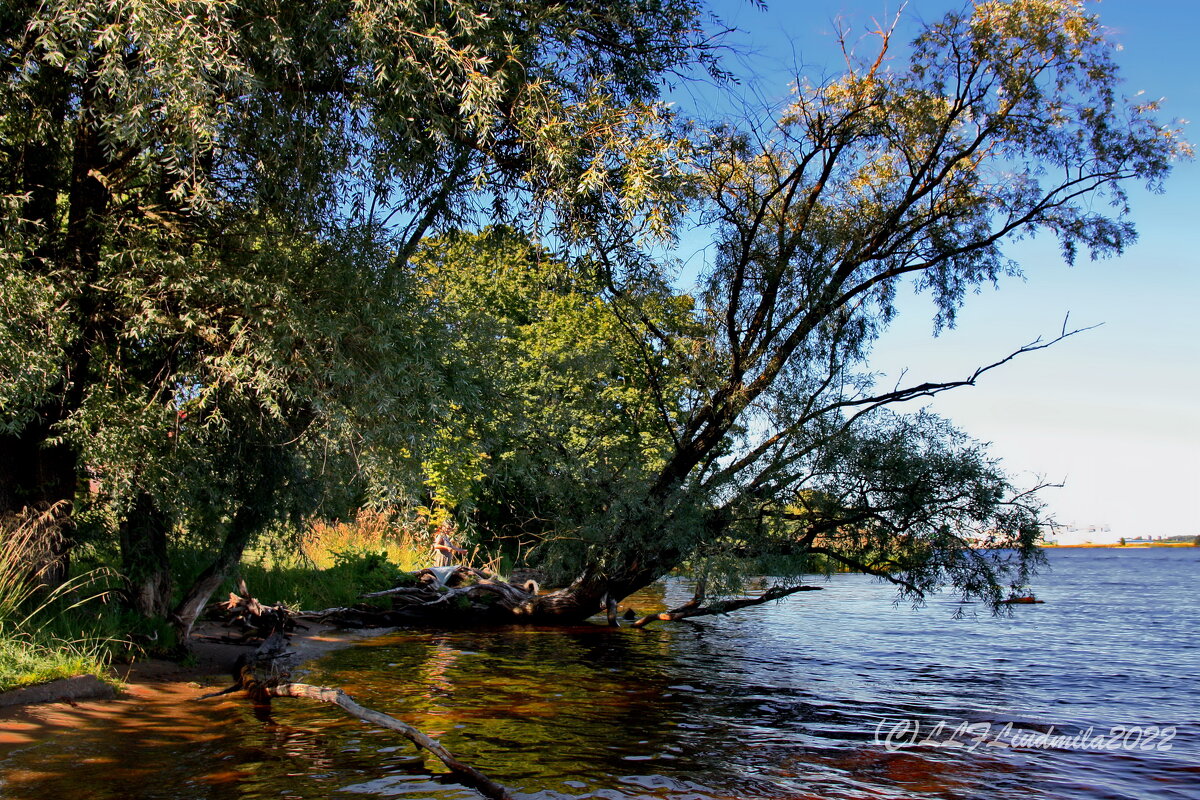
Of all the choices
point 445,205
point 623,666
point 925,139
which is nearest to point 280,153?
point 445,205

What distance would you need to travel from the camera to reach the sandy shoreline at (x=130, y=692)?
7473mm

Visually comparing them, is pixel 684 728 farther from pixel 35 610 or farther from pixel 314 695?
pixel 35 610

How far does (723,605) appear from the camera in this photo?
A: 52.2 feet

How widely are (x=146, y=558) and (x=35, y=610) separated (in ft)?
7.01

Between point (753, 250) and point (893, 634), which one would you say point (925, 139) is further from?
point (893, 634)

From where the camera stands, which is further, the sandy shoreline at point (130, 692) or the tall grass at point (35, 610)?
the tall grass at point (35, 610)

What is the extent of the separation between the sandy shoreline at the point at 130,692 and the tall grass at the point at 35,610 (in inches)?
8.5

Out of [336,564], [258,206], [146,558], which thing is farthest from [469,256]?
[336,564]

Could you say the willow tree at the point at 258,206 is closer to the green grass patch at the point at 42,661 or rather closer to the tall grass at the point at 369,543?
the green grass patch at the point at 42,661

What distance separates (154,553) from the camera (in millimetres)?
11133

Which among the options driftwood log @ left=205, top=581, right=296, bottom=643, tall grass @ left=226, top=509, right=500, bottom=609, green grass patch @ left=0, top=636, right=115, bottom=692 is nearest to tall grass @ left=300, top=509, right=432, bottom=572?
tall grass @ left=226, top=509, right=500, bottom=609

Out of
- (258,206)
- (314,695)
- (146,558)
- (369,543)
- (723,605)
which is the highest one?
(258,206)
